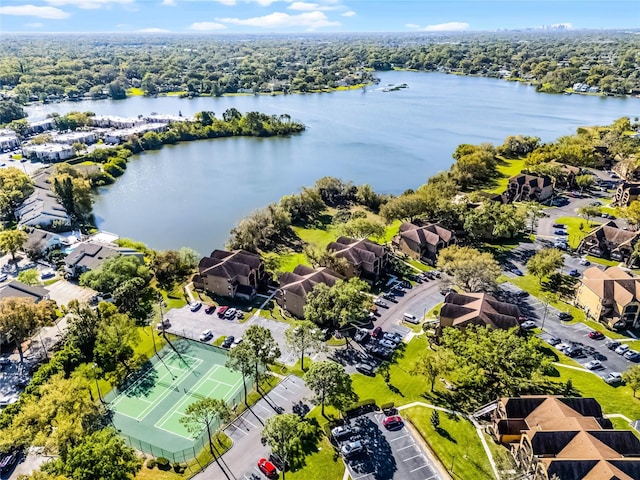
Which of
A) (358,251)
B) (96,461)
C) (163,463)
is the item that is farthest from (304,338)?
(358,251)

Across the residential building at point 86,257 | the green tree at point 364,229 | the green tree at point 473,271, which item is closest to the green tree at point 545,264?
the green tree at point 473,271

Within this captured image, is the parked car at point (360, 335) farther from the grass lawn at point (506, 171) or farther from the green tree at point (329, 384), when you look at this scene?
the grass lawn at point (506, 171)

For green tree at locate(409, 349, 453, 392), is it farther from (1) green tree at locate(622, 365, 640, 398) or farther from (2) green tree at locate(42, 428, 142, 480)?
(2) green tree at locate(42, 428, 142, 480)

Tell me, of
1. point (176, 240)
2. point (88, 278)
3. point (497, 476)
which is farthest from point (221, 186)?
point (497, 476)

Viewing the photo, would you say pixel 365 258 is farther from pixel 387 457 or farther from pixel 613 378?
pixel 613 378

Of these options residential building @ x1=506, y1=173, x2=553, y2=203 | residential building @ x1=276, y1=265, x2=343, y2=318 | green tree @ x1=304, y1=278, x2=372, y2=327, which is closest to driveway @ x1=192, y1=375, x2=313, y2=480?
green tree @ x1=304, y1=278, x2=372, y2=327

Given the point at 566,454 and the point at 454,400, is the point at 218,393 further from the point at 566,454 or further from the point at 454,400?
the point at 566,454
